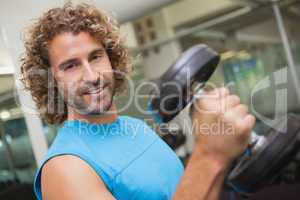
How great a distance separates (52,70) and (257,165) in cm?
119

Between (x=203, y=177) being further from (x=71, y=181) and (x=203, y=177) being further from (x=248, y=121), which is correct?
(x=71, y=181)

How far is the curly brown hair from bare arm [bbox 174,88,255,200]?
530mm

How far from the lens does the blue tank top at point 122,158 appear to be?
2.69 feet

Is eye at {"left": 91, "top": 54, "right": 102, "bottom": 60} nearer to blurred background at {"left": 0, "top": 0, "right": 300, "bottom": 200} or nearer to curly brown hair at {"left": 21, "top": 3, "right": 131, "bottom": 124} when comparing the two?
curly brown hair at {"left": 21, "top": 3, "right": 131, "bottom": 124}

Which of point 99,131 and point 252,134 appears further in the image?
point 252,134

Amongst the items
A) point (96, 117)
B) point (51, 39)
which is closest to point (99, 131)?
point (96, 117)

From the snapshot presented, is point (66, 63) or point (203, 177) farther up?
point (66, 63)

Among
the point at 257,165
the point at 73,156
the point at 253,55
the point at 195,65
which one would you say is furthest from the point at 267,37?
the point at 73,156

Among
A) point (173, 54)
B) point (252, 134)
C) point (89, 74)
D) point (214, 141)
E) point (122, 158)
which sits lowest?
point (252, 134)

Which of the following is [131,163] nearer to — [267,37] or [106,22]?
[106,22]

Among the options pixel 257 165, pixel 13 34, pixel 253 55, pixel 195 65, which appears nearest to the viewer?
pixel 195 65

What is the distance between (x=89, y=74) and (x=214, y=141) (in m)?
0.44

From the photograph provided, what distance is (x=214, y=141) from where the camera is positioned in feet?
1.88

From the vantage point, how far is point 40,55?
3.35 feet
